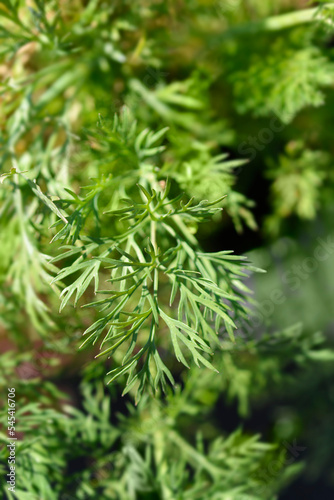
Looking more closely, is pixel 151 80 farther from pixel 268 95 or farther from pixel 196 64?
pixel 268 95

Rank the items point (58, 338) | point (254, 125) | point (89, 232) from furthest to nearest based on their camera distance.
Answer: point (254, 125) < point (58, 338) < point (89, 232)

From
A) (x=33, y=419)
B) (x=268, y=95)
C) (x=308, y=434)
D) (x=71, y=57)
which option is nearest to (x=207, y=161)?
(x=268, y=95)

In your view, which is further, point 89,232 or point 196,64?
point 196,64

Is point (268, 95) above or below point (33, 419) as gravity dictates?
above

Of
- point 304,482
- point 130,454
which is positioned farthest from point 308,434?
point 130,454

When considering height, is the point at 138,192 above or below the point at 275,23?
below

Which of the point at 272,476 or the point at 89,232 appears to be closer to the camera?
the point at 89,232

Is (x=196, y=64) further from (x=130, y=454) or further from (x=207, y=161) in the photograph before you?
(x=130, y=454)

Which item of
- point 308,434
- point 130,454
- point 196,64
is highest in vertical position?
point 196,64

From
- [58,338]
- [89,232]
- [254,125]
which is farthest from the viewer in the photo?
[254,125]
